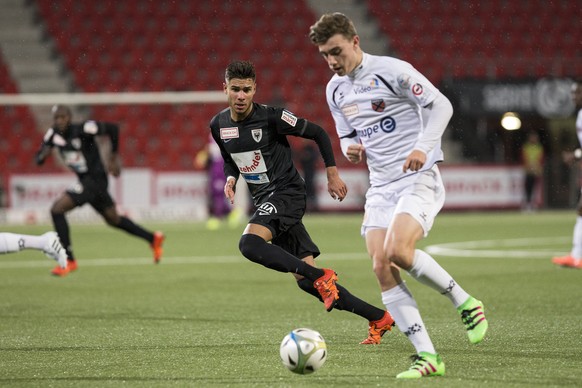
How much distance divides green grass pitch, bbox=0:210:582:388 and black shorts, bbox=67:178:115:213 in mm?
983

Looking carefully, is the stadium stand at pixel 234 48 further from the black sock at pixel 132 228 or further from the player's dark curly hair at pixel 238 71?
the player's dark curly hair at pixel 238 71

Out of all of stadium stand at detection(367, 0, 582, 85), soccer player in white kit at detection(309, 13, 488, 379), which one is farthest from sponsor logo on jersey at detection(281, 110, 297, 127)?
stadium stand at detection(367, 0, 582, 85)

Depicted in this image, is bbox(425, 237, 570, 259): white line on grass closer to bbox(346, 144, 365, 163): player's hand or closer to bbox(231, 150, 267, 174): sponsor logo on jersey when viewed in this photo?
bbox(231, 150, 267, 174): sponsor logo on jersey

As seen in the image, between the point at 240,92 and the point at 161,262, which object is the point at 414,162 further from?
the point at 161,262

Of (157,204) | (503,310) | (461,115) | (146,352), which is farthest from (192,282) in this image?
(461,115)

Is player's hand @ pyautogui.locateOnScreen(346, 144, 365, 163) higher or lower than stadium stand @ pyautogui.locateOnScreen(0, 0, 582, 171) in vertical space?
higher

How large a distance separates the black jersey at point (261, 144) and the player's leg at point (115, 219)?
223 inches

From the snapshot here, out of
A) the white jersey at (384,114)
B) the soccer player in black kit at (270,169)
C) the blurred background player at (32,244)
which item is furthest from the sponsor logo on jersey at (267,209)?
the blurred background player at (32,244)

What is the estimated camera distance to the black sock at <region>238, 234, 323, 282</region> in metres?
6.54

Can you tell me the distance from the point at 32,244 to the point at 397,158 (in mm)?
4857

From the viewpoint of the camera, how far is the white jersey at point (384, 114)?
604 cm

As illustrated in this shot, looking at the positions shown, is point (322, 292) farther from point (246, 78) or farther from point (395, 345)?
point (246, 78)

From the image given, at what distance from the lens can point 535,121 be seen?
87.7 feet

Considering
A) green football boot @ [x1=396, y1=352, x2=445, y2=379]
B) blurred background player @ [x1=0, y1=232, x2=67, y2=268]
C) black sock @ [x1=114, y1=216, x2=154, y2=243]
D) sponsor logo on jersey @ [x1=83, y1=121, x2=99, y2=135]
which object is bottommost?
black sock @ [x1=114, y1=216, x2=154, y2=243]
